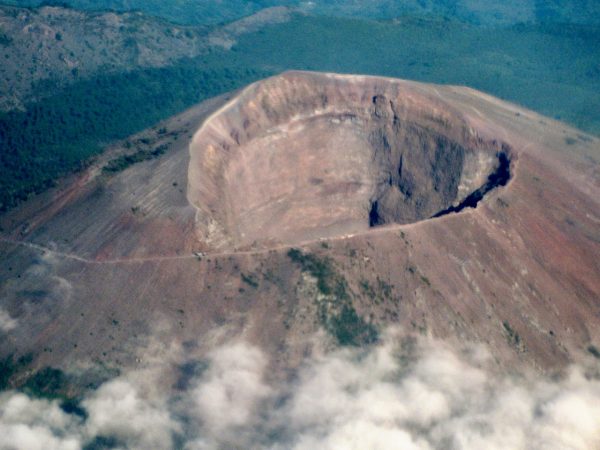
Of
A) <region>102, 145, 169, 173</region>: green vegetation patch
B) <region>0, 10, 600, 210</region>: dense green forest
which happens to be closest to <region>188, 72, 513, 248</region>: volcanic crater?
<region>102, 145, 169, 173</region>: green vegetation patch

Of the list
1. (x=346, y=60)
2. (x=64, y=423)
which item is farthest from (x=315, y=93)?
(x=346, y=60)

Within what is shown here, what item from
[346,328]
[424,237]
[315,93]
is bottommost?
[346,328]

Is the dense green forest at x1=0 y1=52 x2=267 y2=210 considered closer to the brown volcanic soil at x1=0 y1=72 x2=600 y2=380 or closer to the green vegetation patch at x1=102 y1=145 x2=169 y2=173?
Result: the green vegetation patch at x1=102 y1=145 x2=169 y2=173

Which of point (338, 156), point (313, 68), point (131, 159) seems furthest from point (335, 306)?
point (313, 68)

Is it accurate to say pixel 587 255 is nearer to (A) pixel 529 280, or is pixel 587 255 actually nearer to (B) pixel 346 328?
(A) pixel 529 280

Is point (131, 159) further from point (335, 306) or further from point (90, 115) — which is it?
point (90, 115)

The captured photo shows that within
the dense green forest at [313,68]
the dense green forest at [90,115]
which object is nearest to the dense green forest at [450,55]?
the dense green forest at [313,68]

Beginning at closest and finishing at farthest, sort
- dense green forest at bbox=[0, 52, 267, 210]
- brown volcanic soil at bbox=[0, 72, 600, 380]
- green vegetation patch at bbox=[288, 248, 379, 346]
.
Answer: green vegetation patch at bbox=[288, 248, 379, 346], brown volcanic soil at bbox=[0, 72, 600, 380], dense green forest at bbox=[0, 52, 267, 210]
